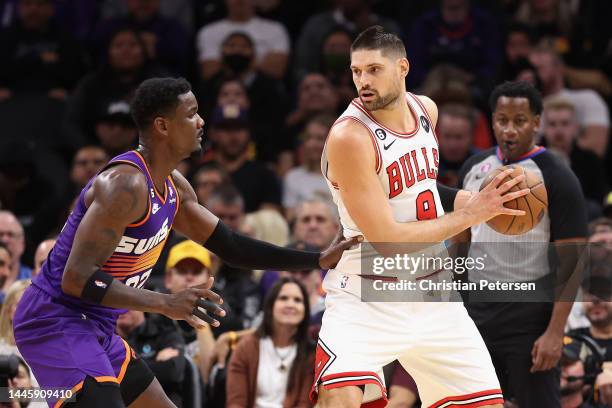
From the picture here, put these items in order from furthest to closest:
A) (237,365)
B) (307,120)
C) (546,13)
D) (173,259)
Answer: (546,13) → (307,120) → (173,259) → (237,365)

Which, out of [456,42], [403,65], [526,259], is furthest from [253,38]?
[403,65]

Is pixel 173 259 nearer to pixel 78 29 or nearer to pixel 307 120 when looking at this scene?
pixel 307 120

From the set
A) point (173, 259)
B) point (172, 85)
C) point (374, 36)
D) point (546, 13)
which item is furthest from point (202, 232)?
point (546, 13)

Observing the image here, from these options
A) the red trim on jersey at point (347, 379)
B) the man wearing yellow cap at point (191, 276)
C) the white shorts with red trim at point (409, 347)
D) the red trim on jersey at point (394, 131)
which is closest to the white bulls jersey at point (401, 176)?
the red trim on jersey at point (394, 131)

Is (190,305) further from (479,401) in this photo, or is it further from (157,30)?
(157,30)

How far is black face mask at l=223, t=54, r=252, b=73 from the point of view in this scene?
11047 millimetres

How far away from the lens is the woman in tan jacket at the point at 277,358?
7457 mm

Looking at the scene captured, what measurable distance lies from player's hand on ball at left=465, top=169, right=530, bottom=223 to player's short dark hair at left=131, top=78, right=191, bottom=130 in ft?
4.96

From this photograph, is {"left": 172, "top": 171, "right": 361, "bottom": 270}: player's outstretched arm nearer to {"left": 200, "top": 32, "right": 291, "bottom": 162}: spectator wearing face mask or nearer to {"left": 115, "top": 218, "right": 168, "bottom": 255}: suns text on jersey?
{"left": 115, "top": 218, "right": 168, "bottom": 255}: suns text on jersey

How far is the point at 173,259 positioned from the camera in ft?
27.0

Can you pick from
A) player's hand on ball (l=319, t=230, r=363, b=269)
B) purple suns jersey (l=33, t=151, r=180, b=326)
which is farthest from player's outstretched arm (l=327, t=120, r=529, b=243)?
purple suns jersey (l=33, t=151, r=180, b=326)

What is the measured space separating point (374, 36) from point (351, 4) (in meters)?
6.33

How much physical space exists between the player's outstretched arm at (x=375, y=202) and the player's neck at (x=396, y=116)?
19cm

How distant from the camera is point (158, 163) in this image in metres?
5.12
